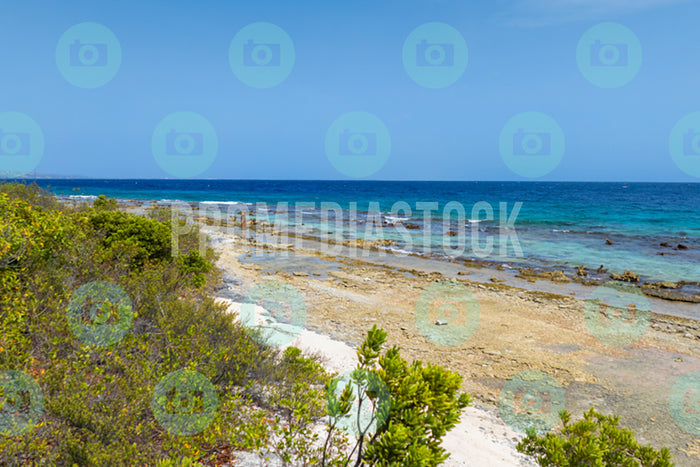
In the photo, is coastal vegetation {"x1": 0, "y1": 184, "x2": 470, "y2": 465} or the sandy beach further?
the sandy beach

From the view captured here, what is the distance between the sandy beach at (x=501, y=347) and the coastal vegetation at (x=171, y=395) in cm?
174

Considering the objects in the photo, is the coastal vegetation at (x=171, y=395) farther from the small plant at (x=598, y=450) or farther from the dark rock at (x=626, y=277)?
the dark rock at (x=626, y=277)

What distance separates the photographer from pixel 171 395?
11.4 feet

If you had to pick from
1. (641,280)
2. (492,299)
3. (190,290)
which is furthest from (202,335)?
(641,280)

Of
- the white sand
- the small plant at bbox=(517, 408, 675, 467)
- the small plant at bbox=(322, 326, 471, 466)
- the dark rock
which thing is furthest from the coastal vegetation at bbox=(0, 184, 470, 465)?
the dark rock

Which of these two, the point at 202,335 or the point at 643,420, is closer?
the point at 202,335

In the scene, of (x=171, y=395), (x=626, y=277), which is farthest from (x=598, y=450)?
(x=626, y=277)

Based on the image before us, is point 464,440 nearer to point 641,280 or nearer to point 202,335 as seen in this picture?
point 202,335

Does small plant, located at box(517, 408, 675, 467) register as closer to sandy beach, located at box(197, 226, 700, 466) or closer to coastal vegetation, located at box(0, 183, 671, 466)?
coastal vegetation, located at box(0, 183, 671, 466)

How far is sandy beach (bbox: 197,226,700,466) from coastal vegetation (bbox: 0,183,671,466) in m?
1.74

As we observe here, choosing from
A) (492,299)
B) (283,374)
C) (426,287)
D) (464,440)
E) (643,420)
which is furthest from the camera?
(426,287)

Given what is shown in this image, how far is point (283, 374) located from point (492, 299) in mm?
9799

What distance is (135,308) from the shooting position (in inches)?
195

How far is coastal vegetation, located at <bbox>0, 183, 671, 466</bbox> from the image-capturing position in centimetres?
262
